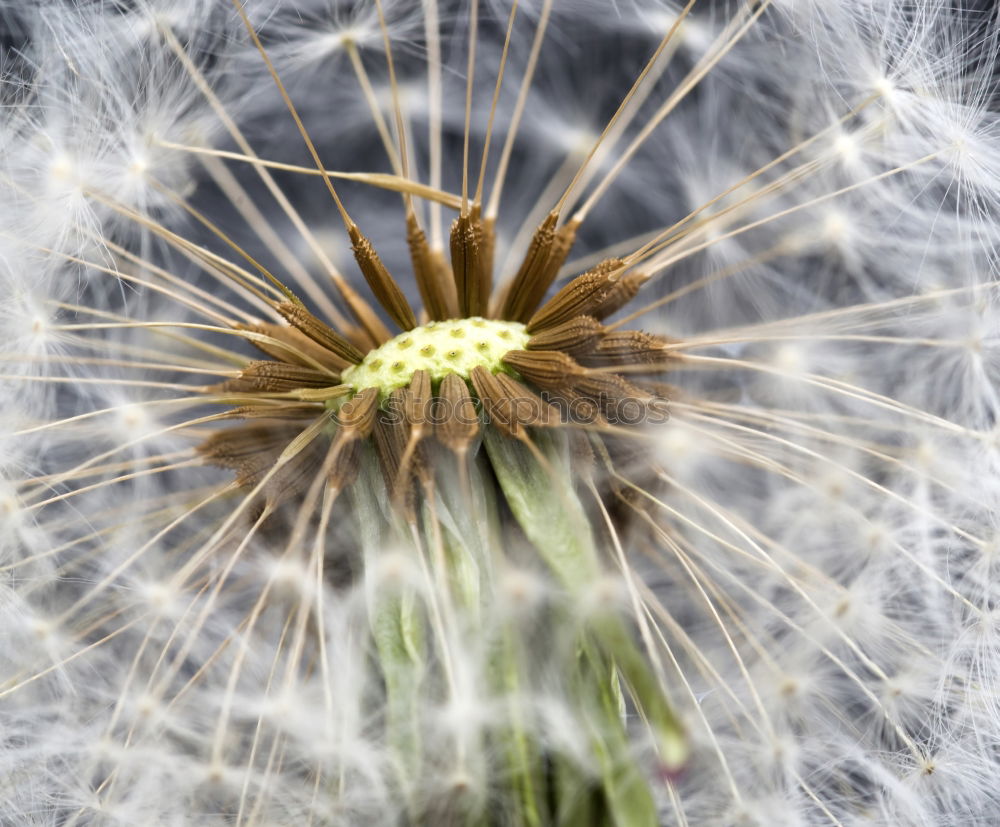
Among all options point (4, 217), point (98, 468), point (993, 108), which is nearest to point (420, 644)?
point (98, 468)

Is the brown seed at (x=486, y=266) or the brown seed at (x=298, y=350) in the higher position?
the brown seed at (x=486, y=266)

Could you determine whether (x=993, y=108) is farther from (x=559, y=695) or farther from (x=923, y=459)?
(x=559, y=695)

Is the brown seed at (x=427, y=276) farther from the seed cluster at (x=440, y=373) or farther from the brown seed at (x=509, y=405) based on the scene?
the brown seed at (x=509, y=405)

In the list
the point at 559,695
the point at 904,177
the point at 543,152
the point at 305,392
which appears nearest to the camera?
the point at 559,695

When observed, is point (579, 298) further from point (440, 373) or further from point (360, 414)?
point (360, 414)

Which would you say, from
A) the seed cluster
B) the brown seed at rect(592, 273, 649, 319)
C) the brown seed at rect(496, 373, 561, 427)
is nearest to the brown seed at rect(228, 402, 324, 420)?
the seed cluster

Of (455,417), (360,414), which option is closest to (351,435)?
(360,414)

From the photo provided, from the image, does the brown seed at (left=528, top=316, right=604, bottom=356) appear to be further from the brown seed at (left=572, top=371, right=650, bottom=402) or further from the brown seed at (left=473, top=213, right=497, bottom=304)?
the brown seed at (left=473, top=213, right=497, bottom=304)

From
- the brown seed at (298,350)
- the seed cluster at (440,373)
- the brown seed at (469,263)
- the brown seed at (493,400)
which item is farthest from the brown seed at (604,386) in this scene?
the brown seed at (298,350)
